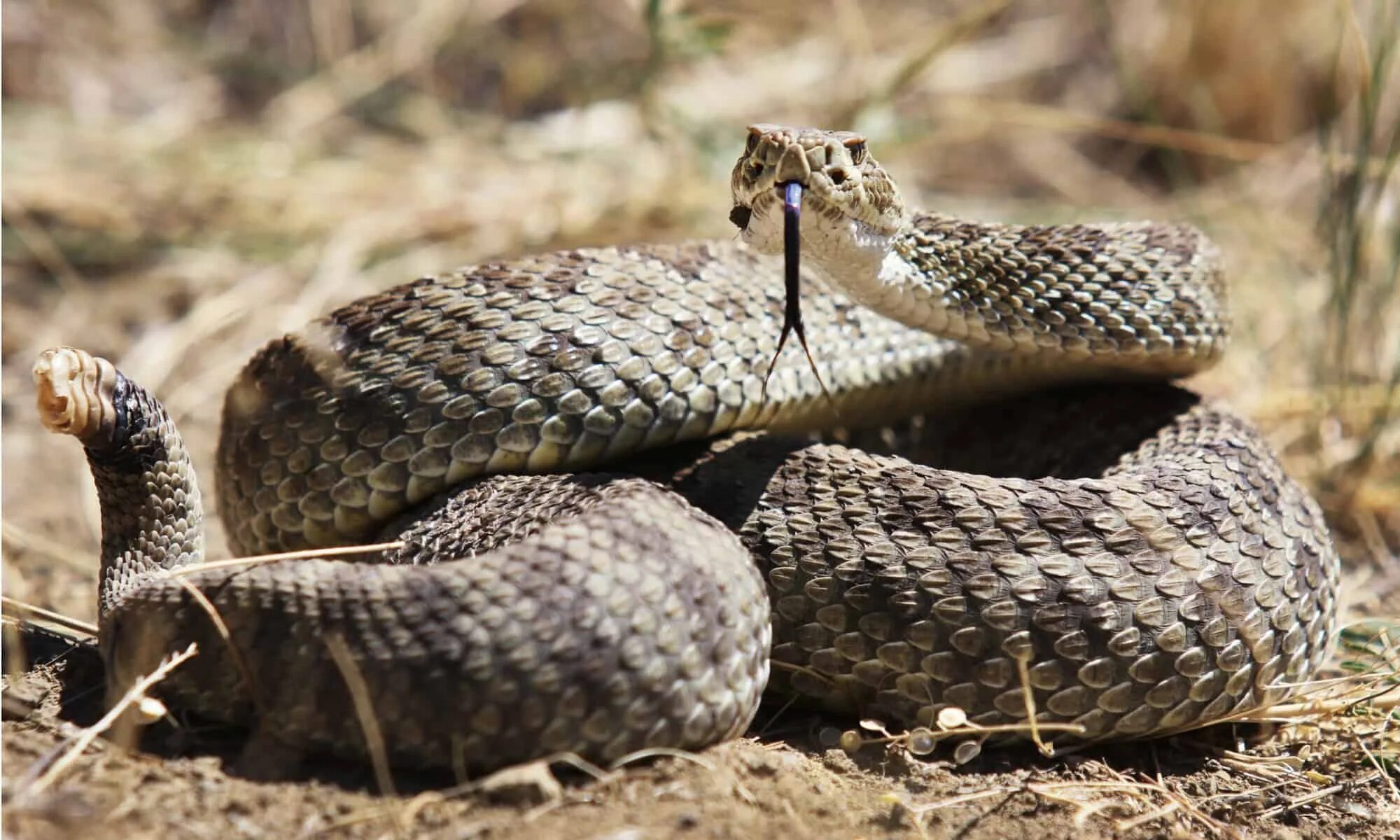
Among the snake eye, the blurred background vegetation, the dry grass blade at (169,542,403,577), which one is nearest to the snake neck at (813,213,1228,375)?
the snake eye

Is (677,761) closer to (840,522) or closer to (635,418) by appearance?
(840,522)

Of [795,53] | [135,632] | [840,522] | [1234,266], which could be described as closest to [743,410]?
[840,522]

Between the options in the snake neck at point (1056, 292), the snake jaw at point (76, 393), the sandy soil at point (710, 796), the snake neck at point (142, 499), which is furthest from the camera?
the snake neck at point (1056, 292)

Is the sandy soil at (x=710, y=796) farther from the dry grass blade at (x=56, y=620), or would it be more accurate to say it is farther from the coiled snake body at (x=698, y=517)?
the dry grass blade at (x=56, y=620)

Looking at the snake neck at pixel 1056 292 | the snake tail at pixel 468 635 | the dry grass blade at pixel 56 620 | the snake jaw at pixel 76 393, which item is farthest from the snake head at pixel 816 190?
the dry grass blade at pixel 56 620

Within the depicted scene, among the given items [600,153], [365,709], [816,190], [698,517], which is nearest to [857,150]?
[816,190]

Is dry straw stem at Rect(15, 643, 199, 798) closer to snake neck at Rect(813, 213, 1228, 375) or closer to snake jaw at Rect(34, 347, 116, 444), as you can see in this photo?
snake jaw at Rect(34, 347, 116, 444)
